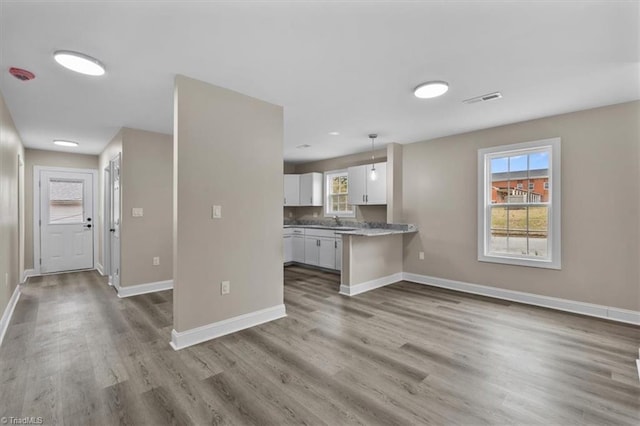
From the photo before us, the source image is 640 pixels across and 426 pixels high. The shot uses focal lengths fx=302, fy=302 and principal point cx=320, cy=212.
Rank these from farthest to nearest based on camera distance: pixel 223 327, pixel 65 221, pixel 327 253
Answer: pixel 327 253, pixel 65 221, pixel 223 327

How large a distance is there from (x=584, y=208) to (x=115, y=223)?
6447 mm

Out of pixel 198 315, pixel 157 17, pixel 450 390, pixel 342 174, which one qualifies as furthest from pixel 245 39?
pixel 342 174

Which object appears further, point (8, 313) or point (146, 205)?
point (146, 205)

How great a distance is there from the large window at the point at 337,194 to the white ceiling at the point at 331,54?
10.1 feet

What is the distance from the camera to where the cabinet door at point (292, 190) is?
24.0ft

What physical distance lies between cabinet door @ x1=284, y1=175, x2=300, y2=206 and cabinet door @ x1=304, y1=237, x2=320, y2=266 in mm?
1137

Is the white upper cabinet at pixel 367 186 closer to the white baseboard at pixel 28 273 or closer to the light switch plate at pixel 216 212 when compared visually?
the light switch plate at pixel 216 212

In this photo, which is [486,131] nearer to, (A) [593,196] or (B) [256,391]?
(A) [593,196]

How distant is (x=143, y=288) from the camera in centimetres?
437

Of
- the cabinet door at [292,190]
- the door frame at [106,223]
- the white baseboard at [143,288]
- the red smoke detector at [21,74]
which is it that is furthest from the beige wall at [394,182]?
the door frame at [106,223]

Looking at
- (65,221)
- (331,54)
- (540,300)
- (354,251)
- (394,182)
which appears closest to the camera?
(331,54)

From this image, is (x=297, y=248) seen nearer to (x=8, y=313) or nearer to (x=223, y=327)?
(x=223, y=327)

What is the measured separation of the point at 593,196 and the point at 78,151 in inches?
322

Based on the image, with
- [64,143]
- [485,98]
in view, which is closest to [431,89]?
[485,98]
